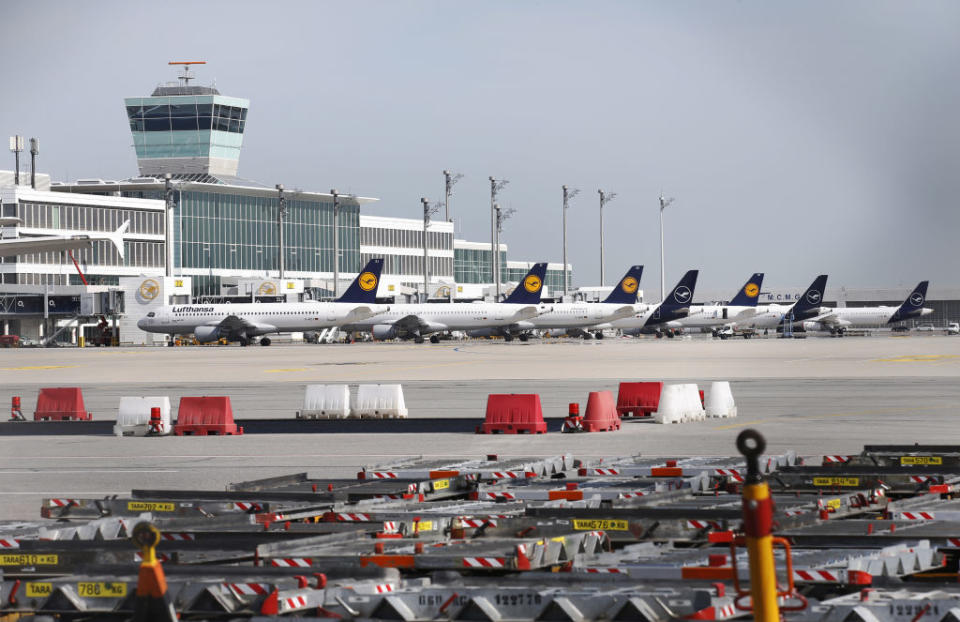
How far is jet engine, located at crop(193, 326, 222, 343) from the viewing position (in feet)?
355

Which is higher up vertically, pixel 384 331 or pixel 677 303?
pixel 677 303

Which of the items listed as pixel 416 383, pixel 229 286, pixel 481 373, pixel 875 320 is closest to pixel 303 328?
pixel 229 286

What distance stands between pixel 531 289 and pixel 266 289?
96.2 feet

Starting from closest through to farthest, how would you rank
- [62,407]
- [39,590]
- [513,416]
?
[39,590] < [513,416] < [62,407]

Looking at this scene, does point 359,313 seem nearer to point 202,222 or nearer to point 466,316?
point 466,316

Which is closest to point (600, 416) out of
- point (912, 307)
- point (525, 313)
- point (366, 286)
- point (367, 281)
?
point (367, 281)

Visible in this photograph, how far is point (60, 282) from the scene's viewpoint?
142m

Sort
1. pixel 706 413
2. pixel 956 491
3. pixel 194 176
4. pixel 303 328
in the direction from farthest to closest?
pixel 194 176
pixel 303 328
pixel 706 413
pixel 956 491

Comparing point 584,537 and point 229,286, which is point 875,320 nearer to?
point 229,286

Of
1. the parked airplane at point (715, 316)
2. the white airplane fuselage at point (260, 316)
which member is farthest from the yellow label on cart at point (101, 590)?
the parked airplane at point (715, 316)

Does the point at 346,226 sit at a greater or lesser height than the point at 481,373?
greater

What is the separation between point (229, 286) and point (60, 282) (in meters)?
17.7

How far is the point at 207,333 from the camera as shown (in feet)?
355

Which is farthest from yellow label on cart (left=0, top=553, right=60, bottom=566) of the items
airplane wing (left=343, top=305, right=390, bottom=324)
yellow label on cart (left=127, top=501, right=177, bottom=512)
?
airplane wing (left=343, top=305, right=390, bottom=324)
